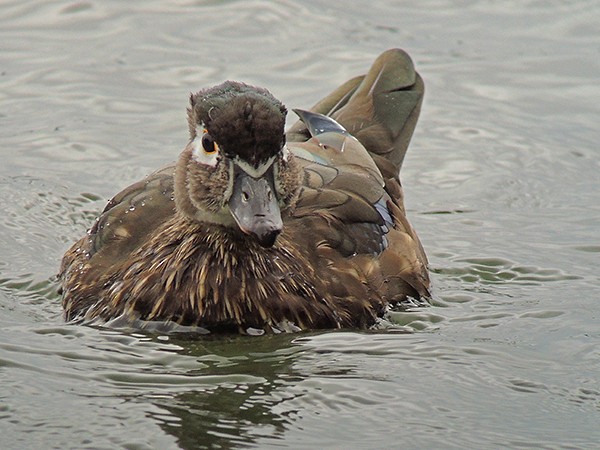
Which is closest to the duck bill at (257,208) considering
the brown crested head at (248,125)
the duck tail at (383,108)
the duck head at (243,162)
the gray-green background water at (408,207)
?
the duck head at (243,162)

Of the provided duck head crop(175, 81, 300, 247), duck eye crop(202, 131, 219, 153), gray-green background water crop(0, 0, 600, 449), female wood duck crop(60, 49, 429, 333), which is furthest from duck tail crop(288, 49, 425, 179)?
duck eye crop(202, 131, 219, 153)

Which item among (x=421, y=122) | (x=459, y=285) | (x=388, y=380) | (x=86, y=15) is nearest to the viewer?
(x=388, y=380)

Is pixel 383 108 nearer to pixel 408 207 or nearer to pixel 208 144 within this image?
pixel 408 207

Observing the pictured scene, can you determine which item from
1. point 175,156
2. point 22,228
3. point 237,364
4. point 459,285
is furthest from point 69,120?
point 237,364

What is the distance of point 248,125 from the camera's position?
8.42 m

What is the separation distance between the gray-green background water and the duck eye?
1.20 metres

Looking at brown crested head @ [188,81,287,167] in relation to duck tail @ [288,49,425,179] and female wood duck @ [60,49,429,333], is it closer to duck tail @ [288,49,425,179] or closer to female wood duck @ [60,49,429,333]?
female wood duck @ [60,49,429,333]

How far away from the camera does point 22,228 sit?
1164cm

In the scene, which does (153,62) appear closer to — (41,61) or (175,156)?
(41,61)

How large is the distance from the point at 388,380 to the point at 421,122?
6.41 m

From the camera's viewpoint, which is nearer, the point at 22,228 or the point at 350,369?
the point at 350,369

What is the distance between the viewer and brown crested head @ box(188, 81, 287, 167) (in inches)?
332

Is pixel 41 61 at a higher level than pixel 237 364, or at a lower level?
higher

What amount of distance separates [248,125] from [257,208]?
1.65ft
